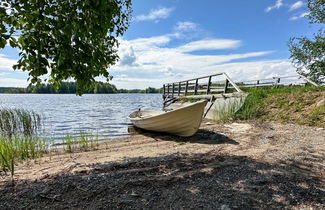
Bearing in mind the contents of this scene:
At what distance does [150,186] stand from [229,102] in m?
6.82

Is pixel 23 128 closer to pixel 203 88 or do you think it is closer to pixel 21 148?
pixel 21 148

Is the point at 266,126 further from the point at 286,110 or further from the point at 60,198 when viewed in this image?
the point at 60,198

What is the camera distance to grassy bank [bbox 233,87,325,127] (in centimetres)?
662

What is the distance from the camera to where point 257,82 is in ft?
48.1

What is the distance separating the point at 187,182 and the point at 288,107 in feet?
21.3

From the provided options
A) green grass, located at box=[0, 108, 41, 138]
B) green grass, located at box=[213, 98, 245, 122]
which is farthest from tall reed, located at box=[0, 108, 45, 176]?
green grass, located at box=[213, 98, 245, 122]

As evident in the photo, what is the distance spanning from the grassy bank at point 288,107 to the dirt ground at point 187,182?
2.40 m

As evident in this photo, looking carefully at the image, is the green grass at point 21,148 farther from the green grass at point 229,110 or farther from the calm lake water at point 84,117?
the green grass at point 229,110

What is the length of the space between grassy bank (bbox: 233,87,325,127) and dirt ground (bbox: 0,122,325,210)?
240 centimetres

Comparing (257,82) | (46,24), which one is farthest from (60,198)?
(257,82)

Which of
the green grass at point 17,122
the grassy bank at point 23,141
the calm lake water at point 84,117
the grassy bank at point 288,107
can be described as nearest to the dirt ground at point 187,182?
the grassy bank at point 23,141

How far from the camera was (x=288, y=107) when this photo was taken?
7.54 metres

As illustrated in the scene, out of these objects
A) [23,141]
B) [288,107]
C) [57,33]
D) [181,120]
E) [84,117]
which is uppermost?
[57,33]

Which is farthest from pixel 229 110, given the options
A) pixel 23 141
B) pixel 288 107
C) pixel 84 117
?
pixel 84 117
